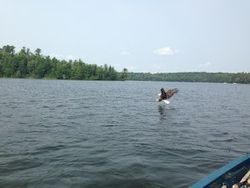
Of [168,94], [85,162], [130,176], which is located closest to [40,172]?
[85,162]

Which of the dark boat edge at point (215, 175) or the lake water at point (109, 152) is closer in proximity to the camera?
the dark boat edge at point (215, 175)

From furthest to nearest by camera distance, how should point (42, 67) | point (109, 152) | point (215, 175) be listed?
point (42, 67)
point (109, 152)
point (215, 175)

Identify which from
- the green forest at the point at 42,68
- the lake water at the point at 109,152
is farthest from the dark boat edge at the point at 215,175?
the green forest at the point at 42,68

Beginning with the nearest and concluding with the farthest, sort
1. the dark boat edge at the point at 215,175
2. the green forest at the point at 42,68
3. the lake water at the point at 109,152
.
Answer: the dark boat edge at the point at 215,175, the lake water at the point at 109,152, the green forest at the point at 42,68

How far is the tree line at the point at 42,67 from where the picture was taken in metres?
160

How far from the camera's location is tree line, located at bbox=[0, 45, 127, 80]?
160 metres

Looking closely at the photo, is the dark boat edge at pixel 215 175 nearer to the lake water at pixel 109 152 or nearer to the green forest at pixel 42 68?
the lake water at pixel 109 152

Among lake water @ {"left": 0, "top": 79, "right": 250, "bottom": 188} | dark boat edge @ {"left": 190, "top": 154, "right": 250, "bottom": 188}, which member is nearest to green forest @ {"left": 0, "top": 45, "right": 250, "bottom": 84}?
lake water @ {"left": 0, "top": 79, "right": 250, "bottom": 188}

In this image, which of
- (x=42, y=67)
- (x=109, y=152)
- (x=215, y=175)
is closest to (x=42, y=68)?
(x=42, y=67)

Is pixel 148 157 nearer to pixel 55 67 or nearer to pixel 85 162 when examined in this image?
pixel 85 162

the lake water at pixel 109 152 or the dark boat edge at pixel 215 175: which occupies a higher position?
the dark boat edge at pixel 215 175

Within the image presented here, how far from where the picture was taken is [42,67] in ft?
540

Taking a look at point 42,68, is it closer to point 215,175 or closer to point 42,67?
point 42,67

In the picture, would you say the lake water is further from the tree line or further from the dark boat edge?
the tree line
